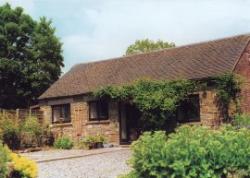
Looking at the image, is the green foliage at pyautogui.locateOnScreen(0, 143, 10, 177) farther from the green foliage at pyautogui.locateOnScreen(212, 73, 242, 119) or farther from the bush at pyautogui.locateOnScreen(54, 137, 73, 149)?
the bush at pyautogui.locateOnScreen(54, 137, 73, 149)

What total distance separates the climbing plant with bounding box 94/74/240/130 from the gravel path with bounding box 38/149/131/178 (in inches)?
228

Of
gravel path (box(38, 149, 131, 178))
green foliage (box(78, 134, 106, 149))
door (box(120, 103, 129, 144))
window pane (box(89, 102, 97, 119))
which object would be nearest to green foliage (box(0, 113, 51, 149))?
green foliage (box(78, 134, 106, 149))

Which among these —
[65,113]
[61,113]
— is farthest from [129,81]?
[61,113]

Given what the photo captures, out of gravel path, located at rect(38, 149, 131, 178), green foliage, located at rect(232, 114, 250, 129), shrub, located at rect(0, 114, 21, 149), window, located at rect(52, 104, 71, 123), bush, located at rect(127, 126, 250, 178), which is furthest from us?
window, located at rect(52, 104, 71, 123)

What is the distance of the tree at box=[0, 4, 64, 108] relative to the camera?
146 ft

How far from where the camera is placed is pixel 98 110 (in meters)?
32.0

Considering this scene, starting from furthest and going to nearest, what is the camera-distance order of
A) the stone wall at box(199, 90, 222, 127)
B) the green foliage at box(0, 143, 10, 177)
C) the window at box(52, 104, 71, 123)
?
1. the window at box(52, 104, 71, 123)
2. the stone wall at box(199, 90, 222, 127)
3. the green foliage at box(0, 143, 10, 177)

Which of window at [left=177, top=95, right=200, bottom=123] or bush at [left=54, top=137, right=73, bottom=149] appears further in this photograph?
bush at [left=54, top=137, right=73, bottom=149]

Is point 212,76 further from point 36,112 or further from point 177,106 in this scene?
point 36,112

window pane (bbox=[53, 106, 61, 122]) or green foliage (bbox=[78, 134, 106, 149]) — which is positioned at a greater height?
window pane (bbox=[53, 106, 61, 122])

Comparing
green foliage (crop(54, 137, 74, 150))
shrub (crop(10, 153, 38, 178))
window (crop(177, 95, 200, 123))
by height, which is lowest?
shrub (crop(10, 153, 38, 178))

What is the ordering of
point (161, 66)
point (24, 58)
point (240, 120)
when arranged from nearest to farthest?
point (240, 120)
point (161, 66)
point (24, 58)

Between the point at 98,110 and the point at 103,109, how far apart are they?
31 centimetres

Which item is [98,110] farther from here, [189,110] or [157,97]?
[189,110]
